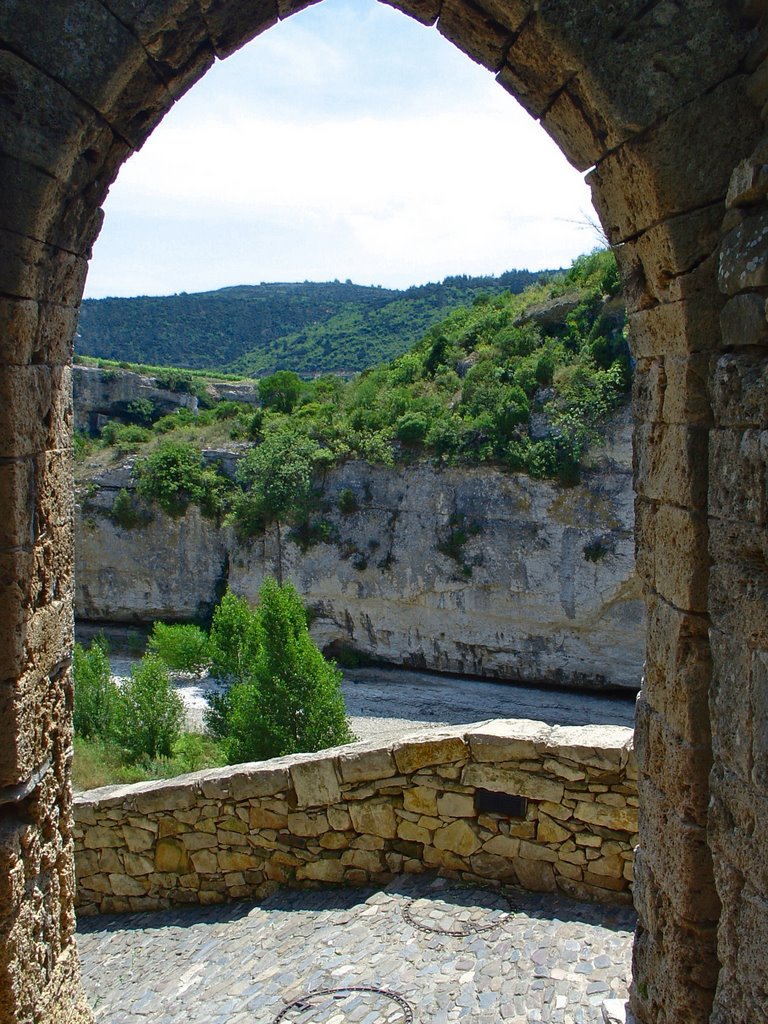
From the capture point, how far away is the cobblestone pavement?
424cm

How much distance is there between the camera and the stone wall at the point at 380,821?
17.4 feet

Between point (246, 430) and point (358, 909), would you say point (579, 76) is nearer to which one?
point (358, 909)

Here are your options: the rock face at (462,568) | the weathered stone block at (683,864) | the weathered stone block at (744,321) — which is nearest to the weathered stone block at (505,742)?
the weathered stone block at (683,864)

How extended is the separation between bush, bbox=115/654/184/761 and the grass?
21 centimetres

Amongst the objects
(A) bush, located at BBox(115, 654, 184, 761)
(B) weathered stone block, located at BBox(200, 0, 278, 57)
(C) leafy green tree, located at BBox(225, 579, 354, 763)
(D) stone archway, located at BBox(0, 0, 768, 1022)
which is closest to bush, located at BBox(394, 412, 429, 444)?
(A) bush, located at BBox(115, 654, 184, 761)

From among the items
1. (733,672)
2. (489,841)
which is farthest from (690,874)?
(489,841)

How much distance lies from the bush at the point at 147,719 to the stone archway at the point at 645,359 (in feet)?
37.8

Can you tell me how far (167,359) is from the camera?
66125mm

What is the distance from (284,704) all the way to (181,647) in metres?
10.9

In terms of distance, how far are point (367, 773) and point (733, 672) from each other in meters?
3.68

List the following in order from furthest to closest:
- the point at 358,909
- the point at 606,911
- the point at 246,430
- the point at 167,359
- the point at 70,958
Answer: the point at 167,359, the point at 246,430, the point at 358,909, the point at 606,911, the point at 70,958

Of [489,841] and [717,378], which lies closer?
[717,378]

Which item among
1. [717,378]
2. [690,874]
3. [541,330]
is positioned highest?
[541,330]

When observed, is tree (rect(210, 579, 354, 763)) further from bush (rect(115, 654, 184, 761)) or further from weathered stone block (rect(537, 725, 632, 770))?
weathered stone block (rect(537, 725, 632, 770))
